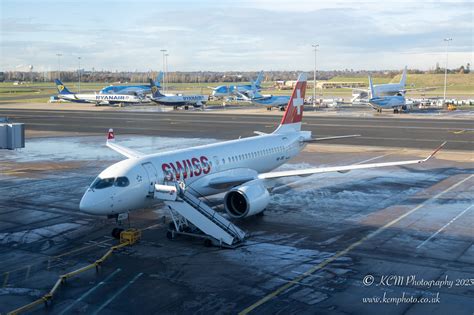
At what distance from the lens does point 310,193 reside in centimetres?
3756

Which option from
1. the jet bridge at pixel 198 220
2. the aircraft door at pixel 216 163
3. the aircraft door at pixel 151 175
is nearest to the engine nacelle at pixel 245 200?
the jet bridge at pixel 198 220

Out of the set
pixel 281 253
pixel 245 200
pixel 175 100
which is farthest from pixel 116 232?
pixel 175 100

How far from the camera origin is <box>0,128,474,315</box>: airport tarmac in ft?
63.3

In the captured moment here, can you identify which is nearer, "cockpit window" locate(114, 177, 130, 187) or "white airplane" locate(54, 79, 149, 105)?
"cockpit window" locate(114, 177, 130, 187)

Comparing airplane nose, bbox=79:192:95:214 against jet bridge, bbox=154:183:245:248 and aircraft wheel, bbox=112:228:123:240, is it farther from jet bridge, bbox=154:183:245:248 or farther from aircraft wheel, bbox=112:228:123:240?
jet bridge, bbox=154:183:245:248

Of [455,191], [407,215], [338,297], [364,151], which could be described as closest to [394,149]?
[364,151]

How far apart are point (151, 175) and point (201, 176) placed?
4108 mm

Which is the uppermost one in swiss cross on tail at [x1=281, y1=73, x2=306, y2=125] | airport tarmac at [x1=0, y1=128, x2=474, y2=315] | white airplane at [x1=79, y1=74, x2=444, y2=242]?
swiss cross on tail at [x1=281, y1=73, x2=306, y2=125]

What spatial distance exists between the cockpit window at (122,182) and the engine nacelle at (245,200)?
5513mm

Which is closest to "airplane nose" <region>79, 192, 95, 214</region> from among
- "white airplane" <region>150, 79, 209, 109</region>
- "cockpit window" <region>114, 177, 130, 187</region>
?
"cockpit window" <region>114, 177, 130, 187</region>

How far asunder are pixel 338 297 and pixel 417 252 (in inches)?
267

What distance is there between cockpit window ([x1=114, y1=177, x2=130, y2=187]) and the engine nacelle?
5.51 meters

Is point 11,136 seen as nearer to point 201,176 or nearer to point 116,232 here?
point 116,232

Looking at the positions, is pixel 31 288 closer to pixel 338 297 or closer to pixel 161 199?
pixel 161 199
